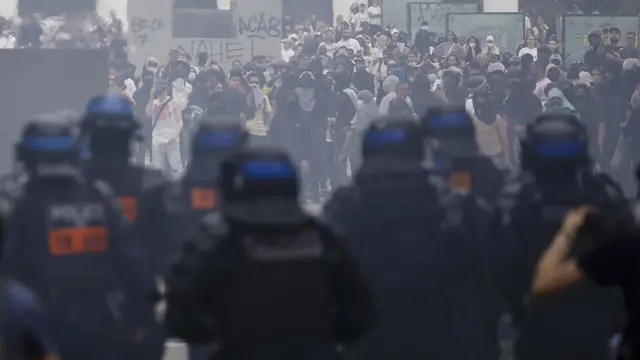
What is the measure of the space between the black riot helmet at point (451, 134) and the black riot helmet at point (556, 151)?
1440 millimetres

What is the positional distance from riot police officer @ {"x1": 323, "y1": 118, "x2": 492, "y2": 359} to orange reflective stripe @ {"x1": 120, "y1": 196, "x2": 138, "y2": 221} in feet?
3.30

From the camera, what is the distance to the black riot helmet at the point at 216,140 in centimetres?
770

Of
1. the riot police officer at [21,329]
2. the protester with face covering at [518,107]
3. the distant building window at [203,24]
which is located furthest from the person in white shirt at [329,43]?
the riot police officer at [21,329]

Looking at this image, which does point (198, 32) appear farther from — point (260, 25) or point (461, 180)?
point (461, 180)

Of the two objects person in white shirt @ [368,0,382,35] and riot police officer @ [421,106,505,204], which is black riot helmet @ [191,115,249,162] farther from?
person in white shirt @ [368,0,382,35]

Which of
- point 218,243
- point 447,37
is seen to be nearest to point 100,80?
point 447,37

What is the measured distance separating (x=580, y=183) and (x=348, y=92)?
42.1ft

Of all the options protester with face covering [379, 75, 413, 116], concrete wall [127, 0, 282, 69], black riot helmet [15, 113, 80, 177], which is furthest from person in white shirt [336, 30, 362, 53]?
black riot helmet [15, 113, 80, 177]

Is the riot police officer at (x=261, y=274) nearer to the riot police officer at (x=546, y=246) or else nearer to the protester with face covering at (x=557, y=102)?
the riot police officer at (x=546, y=246)

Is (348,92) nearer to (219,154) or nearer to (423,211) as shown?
(219,154)

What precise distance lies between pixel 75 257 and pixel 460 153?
2693 mm

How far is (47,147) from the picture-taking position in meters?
6.30

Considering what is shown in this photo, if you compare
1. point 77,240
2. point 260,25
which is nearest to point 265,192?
point 77,240

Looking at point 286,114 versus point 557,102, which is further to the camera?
point 286,114
